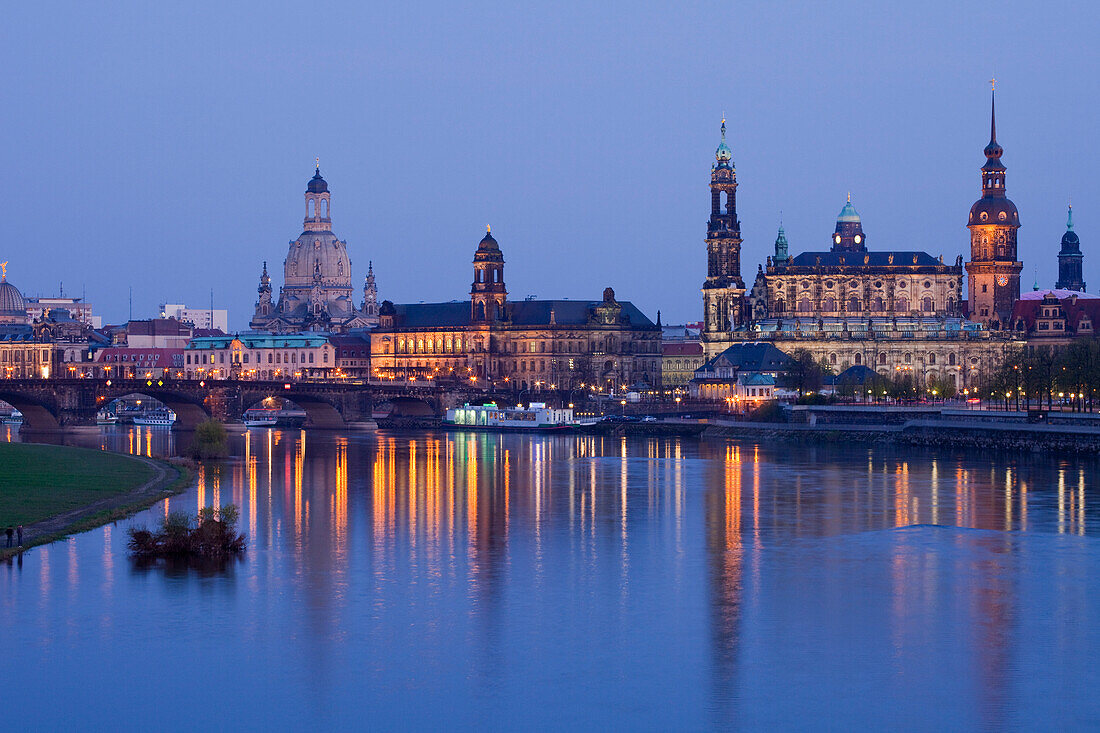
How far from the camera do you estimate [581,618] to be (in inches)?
1565

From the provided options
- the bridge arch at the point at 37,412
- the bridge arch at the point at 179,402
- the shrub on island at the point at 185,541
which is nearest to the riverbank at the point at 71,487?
the shrub on island at the point at 185,541

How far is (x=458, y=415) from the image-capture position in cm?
15550

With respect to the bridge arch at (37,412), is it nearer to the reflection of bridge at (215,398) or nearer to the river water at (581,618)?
the reflection of bridge at (215,398)

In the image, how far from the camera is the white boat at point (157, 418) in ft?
550

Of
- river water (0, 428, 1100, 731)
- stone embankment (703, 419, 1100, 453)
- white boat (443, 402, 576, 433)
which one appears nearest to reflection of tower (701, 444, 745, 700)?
river water (0, 428, 1100, 731)

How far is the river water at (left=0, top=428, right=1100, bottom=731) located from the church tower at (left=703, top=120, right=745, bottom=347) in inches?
4536

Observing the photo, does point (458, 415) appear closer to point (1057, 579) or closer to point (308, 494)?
point (308, 494)

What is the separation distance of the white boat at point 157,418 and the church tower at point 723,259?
200ft

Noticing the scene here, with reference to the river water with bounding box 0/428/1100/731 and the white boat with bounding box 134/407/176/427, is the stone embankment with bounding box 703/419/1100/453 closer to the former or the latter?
the river water with bounding box 0/428/1100/731

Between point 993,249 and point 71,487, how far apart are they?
13835 cm

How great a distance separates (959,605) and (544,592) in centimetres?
1090

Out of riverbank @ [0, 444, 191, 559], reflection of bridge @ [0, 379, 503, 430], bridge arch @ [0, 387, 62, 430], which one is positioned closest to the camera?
riverbank @ [0, 444, 191, 559]

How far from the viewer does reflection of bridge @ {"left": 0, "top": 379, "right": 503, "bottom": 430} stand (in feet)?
458

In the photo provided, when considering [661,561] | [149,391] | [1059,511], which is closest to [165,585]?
[661,561]
